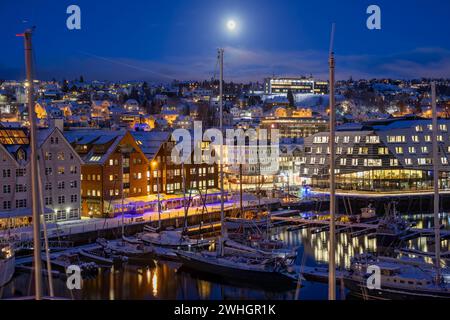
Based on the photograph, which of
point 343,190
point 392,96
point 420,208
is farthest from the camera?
point 392,96

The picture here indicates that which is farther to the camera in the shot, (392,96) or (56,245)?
(392,96)

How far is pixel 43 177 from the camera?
2906cm

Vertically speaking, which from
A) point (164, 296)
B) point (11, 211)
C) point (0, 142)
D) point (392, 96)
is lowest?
point (164, 296)

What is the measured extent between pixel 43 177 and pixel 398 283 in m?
18.5

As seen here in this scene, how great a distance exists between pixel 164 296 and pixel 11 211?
1159 cm

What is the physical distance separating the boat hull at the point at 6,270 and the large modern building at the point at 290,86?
159 m

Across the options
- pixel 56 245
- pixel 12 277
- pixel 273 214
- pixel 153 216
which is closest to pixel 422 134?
pixel 273 214

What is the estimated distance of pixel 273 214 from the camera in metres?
36.2

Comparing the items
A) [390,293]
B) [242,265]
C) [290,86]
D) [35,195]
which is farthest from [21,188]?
[290,86]

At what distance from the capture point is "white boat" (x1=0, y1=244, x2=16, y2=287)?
19188 mm

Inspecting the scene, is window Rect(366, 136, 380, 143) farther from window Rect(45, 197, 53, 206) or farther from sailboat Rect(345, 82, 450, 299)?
sailboat Rect(345, 82, 450, 299)

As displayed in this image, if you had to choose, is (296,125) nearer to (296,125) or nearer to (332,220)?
(296,125)

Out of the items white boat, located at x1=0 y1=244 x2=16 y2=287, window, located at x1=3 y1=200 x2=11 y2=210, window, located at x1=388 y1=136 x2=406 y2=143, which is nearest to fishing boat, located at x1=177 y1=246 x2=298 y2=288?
white boat, located at x1=0 y1=244 x2=16 y2=287

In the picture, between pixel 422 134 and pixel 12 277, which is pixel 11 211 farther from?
pixel 422 134
